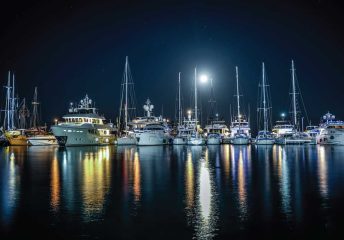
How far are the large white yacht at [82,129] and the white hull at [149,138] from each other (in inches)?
533

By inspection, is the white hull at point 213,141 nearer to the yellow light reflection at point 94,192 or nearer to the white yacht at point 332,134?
the white yacht at point 332,134

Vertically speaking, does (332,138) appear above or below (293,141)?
above

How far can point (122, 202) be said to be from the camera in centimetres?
1694

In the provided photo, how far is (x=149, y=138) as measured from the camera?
86.4 m

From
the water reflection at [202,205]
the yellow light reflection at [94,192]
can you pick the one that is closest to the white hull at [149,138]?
the yellow light reflection at [94,192]

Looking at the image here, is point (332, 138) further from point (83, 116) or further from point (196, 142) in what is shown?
point (83, 116)

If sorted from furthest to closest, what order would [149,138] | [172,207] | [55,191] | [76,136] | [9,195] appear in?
[76,136] → [149,138] → [55,191] → [9,195] → [172,207]

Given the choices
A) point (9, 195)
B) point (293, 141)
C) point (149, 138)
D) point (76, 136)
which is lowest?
point (9, 195)

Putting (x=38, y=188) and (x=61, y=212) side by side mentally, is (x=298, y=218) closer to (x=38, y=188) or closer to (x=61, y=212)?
(x=61, y=212)

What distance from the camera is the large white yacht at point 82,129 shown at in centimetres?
8519

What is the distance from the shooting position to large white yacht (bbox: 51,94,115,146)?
8519 cm

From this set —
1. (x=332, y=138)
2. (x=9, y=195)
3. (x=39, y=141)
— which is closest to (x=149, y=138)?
(x=39, y=141)

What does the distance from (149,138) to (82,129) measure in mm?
15670

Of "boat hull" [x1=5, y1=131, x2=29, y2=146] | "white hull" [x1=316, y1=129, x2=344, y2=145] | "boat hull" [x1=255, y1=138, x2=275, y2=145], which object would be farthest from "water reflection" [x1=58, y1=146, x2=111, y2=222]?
"boat hull" [x1=5, y1=131, x2=29, y2=146]
